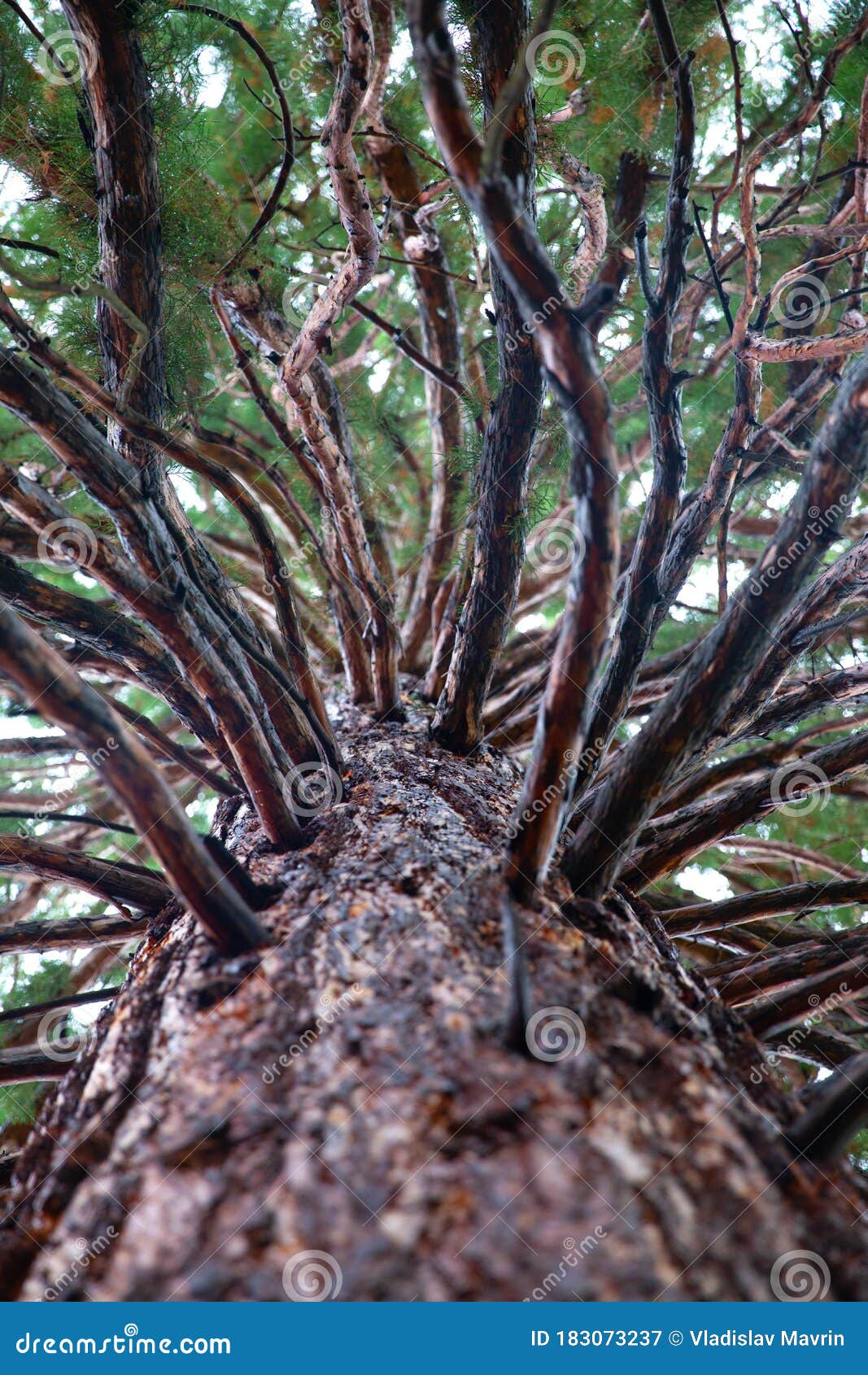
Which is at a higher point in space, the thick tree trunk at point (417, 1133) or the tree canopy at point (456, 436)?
the tree canopy at point (456, 436)

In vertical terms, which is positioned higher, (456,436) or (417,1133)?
(456,436)

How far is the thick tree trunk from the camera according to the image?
2.40 feet

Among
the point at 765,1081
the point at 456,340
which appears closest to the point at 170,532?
the point at 765,1081

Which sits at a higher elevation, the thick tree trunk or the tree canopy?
the tree canopy

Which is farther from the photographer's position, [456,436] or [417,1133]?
[456,436]

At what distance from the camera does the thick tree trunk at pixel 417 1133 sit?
0.73 meters

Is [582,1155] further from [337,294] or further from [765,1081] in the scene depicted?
[337,294]

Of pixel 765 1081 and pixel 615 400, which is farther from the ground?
pixel 615 400

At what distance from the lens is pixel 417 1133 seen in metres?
0.82

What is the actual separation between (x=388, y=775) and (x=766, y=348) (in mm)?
1198

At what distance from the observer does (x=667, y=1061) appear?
3.16 feet

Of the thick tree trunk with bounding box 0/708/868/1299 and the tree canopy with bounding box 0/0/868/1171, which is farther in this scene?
the tree canopy with bounding box 0/0/868/1171

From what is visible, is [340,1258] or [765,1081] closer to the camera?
[340,1258]

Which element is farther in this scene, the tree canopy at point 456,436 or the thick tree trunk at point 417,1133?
the tree canopy at point 456,436
